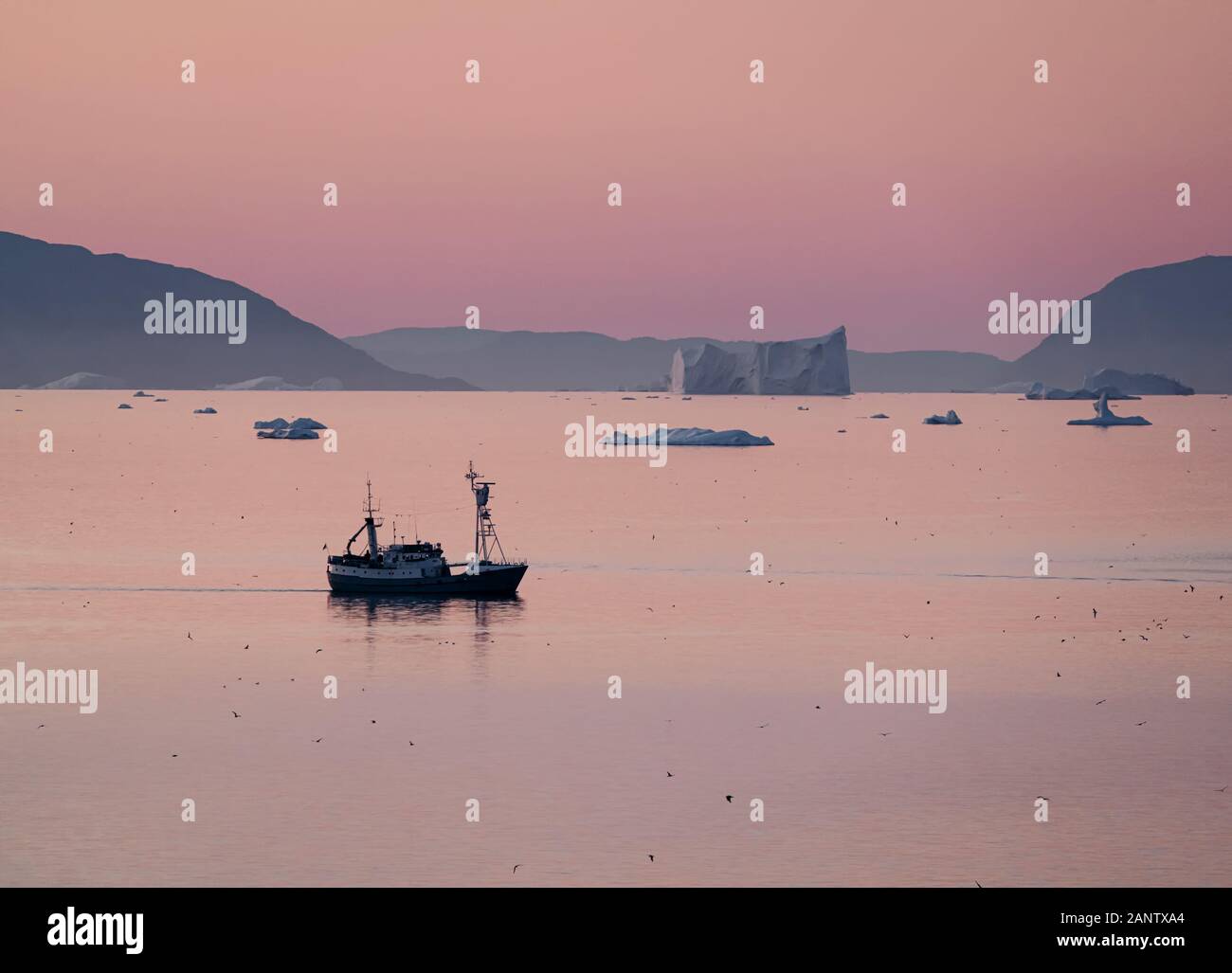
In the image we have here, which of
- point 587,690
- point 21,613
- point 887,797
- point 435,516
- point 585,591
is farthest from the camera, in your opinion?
point 435,516

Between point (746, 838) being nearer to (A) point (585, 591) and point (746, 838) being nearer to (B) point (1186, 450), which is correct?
(A) point (585, 591)

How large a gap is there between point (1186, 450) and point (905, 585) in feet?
457

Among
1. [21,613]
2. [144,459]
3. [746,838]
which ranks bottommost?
[746,838]

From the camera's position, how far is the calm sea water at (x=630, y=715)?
27.8 metres

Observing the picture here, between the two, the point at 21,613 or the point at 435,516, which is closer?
the point at 21,613

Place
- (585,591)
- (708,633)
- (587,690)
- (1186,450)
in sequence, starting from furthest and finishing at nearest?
(1186,450) → (585,591) → (708,633) → (587,690)

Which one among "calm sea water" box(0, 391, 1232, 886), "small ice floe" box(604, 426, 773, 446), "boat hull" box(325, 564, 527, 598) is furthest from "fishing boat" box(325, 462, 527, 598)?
"small ice floe" box(604, 426, 773, 446)

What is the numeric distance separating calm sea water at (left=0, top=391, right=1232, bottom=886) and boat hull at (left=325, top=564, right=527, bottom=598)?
112 cm

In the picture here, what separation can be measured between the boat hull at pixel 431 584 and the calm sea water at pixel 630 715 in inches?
43.9

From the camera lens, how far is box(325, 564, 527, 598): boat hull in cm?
6028

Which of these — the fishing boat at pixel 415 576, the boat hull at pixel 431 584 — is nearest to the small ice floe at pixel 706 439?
the fishing boat at pixel 415 576

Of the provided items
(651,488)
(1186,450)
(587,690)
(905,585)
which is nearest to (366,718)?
(587,690)

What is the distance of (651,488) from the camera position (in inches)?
4921

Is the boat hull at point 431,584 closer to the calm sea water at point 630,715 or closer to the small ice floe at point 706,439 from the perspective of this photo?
the calm sea water at point 630,715
